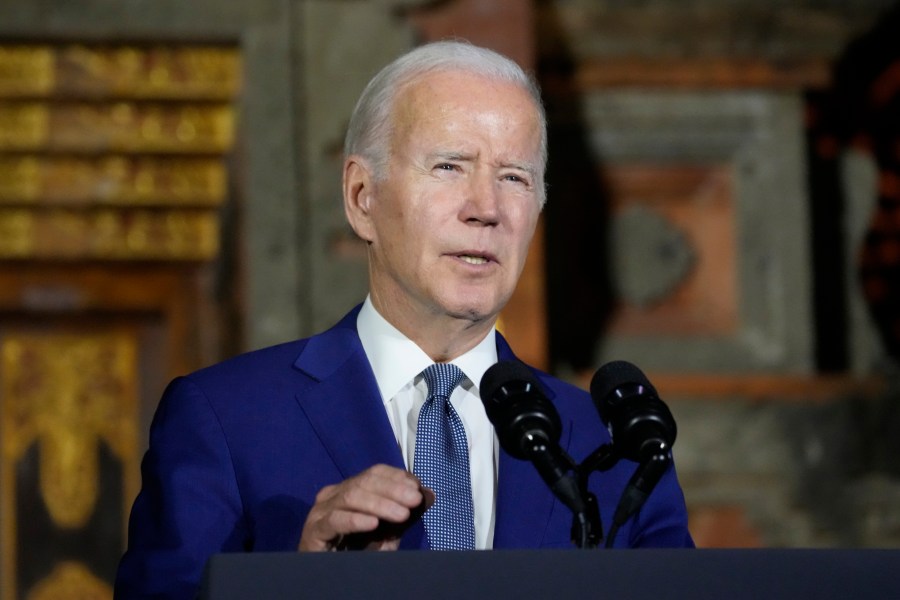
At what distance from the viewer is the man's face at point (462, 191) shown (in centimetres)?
165

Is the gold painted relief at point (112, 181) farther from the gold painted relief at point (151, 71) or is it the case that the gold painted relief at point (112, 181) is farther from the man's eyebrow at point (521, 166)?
the man's eyebrow at point (521, 166)

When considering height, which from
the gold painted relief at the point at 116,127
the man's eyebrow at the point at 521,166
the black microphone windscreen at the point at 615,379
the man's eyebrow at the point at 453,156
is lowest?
the black microphone windscreen at the point at 615,379

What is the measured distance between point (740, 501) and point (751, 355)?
439mm

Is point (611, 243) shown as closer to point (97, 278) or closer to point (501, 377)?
point (97, 278)

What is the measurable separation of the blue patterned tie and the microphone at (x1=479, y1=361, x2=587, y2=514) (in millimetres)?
204

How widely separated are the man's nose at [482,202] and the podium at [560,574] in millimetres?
525

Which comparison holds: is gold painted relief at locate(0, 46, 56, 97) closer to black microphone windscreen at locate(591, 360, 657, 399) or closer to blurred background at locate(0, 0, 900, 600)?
blurred background at locate(0, 0, 900, 600)

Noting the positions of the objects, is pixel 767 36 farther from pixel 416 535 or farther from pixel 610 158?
pixel 416 535

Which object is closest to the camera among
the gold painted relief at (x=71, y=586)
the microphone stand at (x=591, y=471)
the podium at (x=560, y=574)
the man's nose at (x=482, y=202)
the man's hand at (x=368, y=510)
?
the podium at (x=560, y=574)

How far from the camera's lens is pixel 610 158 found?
13.9 feet

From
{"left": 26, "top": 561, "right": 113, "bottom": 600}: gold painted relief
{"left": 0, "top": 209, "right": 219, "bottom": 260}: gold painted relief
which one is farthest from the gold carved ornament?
{"left": 0, "top": 209, "right": 219, "bottom": 260}: gold painted relief

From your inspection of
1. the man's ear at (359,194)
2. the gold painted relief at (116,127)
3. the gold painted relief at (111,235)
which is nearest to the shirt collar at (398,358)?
the man's ear at (359,194)

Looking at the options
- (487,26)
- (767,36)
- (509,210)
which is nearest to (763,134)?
(767,36)

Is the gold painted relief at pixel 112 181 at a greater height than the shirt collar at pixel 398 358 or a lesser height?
greater
